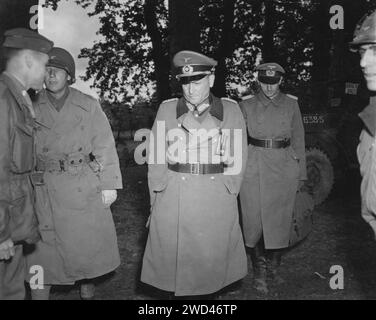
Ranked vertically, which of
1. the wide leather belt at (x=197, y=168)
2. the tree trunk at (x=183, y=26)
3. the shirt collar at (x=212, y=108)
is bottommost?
the wide leather belt at (x=197, y=168)

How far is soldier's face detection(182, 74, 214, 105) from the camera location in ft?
12.3

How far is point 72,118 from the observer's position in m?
4.17

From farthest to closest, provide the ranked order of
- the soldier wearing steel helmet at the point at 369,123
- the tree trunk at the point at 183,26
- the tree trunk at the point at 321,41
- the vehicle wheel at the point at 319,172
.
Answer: the tree trunk at the point at 321,41 < the vehicle wheel at the point at 319,172 < the tree trunk at the point at 183,26 < the soldier wearing steel helmet at the point at 369,123

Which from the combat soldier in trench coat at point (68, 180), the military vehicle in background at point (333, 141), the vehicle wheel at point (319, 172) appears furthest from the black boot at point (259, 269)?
the vehicle wheel at point (319, 172)

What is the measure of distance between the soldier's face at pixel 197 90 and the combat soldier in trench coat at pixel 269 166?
1443 mm

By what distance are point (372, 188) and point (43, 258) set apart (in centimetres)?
296

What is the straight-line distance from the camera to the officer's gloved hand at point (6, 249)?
2.96 metres

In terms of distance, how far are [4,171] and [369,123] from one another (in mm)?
2505

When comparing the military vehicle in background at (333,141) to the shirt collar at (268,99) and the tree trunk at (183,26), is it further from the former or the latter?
the shirt collar at (268,99)

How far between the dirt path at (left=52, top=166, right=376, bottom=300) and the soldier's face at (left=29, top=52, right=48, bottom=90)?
8.48 ft

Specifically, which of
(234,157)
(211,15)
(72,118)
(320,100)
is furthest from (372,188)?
(211,15)

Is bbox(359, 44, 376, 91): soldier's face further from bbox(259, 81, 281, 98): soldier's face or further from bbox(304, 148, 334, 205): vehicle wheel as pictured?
bbox(304, 148, 334, 205): vehicle wheel

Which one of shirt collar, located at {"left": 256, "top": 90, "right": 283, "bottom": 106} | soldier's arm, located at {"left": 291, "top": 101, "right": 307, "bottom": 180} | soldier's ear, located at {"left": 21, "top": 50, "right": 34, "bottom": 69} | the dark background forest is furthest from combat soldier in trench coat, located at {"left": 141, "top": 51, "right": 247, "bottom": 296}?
the dark background forest
